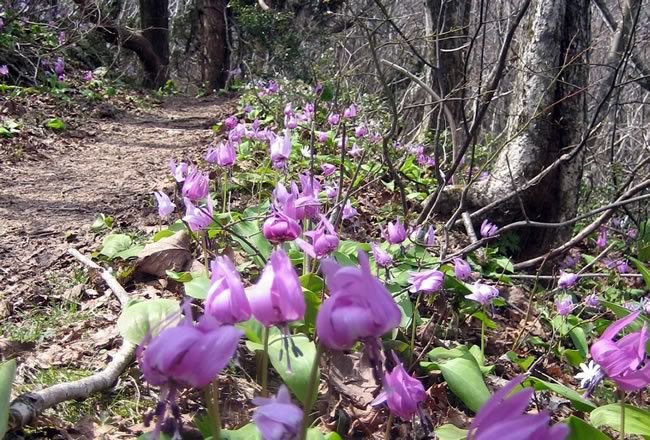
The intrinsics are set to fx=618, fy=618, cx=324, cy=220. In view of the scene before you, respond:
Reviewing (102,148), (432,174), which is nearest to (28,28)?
(102,148)

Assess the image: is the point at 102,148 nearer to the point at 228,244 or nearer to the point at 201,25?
the point at 228,244

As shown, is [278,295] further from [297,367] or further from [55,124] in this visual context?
[55,124]

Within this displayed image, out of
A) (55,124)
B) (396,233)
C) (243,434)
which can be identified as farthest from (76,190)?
(243,434)

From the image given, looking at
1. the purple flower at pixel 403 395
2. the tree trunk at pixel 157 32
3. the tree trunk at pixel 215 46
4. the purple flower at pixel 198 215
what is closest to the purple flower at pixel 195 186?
the purple flower at pixel 198 215

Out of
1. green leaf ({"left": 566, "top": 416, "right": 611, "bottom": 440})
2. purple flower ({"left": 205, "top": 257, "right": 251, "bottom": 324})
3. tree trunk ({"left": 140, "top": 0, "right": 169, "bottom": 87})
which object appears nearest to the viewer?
purple flower ({"left": 205, "top": 257, "right": 251, "bottom": 324})

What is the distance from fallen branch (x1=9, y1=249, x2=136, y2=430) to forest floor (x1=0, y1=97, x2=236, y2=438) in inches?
2.3

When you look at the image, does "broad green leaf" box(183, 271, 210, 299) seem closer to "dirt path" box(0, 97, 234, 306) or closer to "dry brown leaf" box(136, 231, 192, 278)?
"dry brown leaf" box(136, 231, 192, 278)

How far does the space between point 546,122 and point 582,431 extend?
3.23 meters

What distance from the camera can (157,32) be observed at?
1477 cm

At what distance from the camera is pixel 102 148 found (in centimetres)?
668

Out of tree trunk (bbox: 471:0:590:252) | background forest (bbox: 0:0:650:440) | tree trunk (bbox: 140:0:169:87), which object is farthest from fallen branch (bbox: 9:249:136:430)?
tree trunk (bbox: 140:0:169:87)

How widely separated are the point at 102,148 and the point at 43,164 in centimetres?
102

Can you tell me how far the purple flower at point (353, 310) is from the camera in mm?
815

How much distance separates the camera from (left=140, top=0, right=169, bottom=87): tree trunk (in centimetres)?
1420
